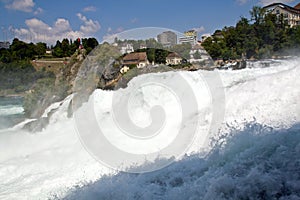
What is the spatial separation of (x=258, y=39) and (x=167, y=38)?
2678 centimetres

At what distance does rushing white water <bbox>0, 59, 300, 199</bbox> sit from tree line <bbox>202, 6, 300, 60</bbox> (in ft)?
60.0

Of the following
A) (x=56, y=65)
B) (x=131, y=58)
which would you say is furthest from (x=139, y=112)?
(x=56, y=65)

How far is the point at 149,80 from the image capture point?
8453mm

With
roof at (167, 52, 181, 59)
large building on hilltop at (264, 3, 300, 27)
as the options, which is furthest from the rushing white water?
large building on hilltop at (264, 3, 300, 27)

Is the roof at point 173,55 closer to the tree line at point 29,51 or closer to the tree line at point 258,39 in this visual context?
the tree line at point 258,39

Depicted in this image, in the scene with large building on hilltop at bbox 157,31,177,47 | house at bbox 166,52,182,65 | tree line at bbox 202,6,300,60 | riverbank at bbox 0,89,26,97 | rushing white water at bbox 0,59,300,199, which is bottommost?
riverbank at bbox 0,89,26,97

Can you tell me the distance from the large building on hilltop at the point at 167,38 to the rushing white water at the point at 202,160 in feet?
4.85

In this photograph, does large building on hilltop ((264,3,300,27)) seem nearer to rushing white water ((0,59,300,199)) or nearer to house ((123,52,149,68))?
rushing white water ((0,59,300,199))

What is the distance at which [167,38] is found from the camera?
489 centimetres

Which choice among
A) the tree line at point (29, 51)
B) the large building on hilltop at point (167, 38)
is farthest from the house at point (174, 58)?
the tree line at point (29, 51)

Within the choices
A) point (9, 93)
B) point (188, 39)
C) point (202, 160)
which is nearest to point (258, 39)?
point (9, 93)

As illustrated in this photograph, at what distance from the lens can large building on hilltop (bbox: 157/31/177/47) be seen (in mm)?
4743

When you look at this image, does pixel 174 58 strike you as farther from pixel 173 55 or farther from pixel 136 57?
pixel 136 57

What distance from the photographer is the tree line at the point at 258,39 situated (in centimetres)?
2639
